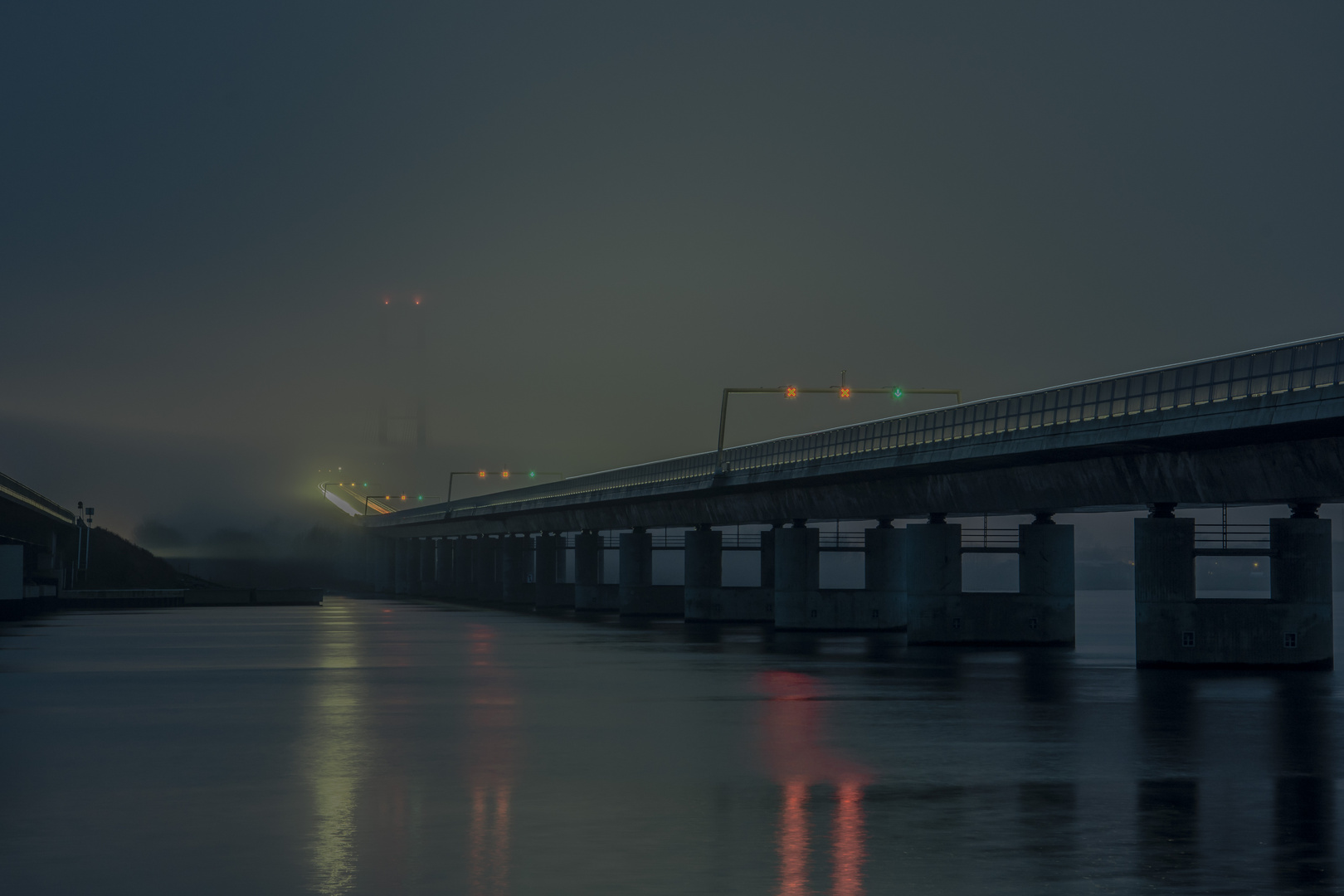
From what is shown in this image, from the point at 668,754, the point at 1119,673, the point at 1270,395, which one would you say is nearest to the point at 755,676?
the point at 1119,673

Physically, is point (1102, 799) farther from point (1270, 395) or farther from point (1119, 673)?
point (1119, 673)

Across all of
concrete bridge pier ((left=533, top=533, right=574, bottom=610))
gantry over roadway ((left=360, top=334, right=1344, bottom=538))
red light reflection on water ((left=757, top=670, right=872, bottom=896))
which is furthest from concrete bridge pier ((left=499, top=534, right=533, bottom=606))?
red light reflection on water ((left=757, top=670, right=872, bottom=896))

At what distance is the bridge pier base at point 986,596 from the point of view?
3036 inches

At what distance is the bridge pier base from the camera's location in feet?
253

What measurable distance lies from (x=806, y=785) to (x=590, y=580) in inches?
4716

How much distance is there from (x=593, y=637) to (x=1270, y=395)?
164 ft

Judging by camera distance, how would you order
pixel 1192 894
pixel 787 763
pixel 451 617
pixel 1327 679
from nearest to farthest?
pixel 1192 894, pixel 787 763, pixel 1327 679, pixel 451 617

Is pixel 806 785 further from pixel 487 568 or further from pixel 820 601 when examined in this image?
pixel 487 568

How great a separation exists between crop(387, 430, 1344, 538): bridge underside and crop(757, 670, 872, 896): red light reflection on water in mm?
16782

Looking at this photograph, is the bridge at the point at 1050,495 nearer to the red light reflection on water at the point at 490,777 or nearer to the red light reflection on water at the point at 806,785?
the red light reflection on water at the point at 806,785

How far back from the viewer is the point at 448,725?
37.5 metres

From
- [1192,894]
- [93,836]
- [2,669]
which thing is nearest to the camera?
[1192,894]

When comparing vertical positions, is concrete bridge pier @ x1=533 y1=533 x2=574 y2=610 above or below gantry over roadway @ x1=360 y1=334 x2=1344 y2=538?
below

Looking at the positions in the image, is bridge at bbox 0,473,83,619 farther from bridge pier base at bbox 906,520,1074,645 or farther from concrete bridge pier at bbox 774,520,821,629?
bridge pier base at bbox 906,520,1074,645
